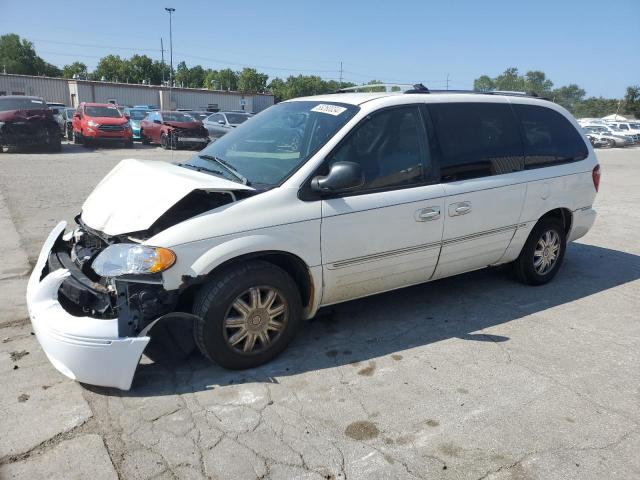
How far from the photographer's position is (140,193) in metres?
3.42

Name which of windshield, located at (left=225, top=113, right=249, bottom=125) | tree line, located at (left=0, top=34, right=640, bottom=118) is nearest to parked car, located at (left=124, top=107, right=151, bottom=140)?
windshield, located at (left=225, top=113, right=249, bottom=125)

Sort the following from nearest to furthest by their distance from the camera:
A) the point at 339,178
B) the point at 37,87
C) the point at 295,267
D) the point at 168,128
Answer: the point at 339,178 < the point at 295,267 < the point at 168,128 < the point at 37,87

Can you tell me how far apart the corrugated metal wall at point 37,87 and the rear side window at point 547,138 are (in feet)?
177

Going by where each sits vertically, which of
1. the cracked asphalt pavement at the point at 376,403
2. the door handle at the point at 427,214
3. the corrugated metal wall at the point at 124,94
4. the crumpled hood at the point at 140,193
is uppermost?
the corrugated metal wall at the point at 124,94

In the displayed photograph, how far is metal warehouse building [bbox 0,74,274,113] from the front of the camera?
47531 mm

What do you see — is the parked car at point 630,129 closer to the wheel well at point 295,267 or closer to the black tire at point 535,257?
the black tire at point 535,257

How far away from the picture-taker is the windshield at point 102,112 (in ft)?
68.2

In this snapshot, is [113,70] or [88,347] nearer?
[88,347]

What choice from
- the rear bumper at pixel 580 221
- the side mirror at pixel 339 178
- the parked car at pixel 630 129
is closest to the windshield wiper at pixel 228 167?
the side mirror at pixel 339 178

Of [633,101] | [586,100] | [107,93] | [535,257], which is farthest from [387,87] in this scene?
[586,100]

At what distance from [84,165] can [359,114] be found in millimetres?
13328

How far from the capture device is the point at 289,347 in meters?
3.86

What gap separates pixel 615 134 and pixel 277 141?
39.7 meters

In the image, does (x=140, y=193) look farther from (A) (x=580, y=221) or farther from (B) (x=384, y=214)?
(A) (x=580, y=221)
